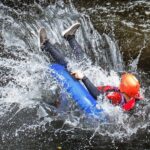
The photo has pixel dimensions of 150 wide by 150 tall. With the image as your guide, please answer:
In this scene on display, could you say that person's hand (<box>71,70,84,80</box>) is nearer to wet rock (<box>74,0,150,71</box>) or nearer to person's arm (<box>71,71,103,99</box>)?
person's arm (<box>71,71,103,99</box>)

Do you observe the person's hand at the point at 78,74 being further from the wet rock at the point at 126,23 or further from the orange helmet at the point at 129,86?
the wet rock at the point at 126,23

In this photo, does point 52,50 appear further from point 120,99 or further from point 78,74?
point 120,99

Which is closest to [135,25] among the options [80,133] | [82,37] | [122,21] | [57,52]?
[122,21]

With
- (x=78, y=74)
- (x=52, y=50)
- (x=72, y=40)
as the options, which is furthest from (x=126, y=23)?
(x=78, y=74)

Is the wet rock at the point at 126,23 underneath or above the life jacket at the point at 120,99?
above

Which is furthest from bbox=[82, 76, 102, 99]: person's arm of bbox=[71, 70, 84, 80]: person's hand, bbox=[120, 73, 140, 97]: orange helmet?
bbox=[120, 73, 140, 97]: orange helmet

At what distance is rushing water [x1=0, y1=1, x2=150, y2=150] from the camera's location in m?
7.33

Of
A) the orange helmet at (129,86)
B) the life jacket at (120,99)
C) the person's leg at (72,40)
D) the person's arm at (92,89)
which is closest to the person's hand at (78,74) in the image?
the person's arm at (92,89)

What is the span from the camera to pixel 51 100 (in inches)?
318

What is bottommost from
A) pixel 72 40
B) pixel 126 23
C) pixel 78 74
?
pixel 78 74

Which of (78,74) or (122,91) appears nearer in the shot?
(122,91)

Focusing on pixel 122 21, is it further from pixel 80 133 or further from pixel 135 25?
pixel 80 133

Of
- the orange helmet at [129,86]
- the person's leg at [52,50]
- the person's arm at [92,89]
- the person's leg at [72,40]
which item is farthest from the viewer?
the person's leg at [72,40]

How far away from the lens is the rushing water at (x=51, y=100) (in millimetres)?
7328
